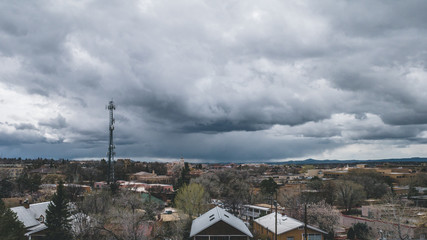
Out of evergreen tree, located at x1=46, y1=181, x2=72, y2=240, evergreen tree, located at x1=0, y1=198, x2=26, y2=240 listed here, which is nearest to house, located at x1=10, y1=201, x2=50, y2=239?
evergreen tree, located at x1=46, y1=181, x2=72, y2=240

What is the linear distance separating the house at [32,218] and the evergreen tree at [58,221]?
201 cm

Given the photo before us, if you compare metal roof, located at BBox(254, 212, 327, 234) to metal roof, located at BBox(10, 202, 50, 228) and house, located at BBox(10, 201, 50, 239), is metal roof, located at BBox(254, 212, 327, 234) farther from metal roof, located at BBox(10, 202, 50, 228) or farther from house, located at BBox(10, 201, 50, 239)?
metal roof, located at BBox(10, 202, 50, 228)

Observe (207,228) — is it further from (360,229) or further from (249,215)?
(249,215)

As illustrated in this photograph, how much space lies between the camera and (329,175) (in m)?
162

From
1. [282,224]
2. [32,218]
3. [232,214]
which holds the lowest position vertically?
[232,214]

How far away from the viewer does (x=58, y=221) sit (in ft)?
152

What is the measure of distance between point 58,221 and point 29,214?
9.85 meters

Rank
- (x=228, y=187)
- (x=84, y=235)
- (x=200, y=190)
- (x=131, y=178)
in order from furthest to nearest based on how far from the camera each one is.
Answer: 1. (x=131, y=178)
2. (x=228, y=187)
3. (x=200, y=190)
4. (x=84, y=235)

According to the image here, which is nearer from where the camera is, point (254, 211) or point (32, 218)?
point (32, 218)

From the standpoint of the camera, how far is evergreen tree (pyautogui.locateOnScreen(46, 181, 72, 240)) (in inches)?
1743

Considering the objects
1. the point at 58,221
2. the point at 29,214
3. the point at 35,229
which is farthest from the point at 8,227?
the point at 29,214

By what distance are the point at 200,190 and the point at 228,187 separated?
43.0 metres

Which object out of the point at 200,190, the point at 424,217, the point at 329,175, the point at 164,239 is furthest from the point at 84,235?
the point at 329,175

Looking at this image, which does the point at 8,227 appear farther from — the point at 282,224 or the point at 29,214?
the point at 282,224
